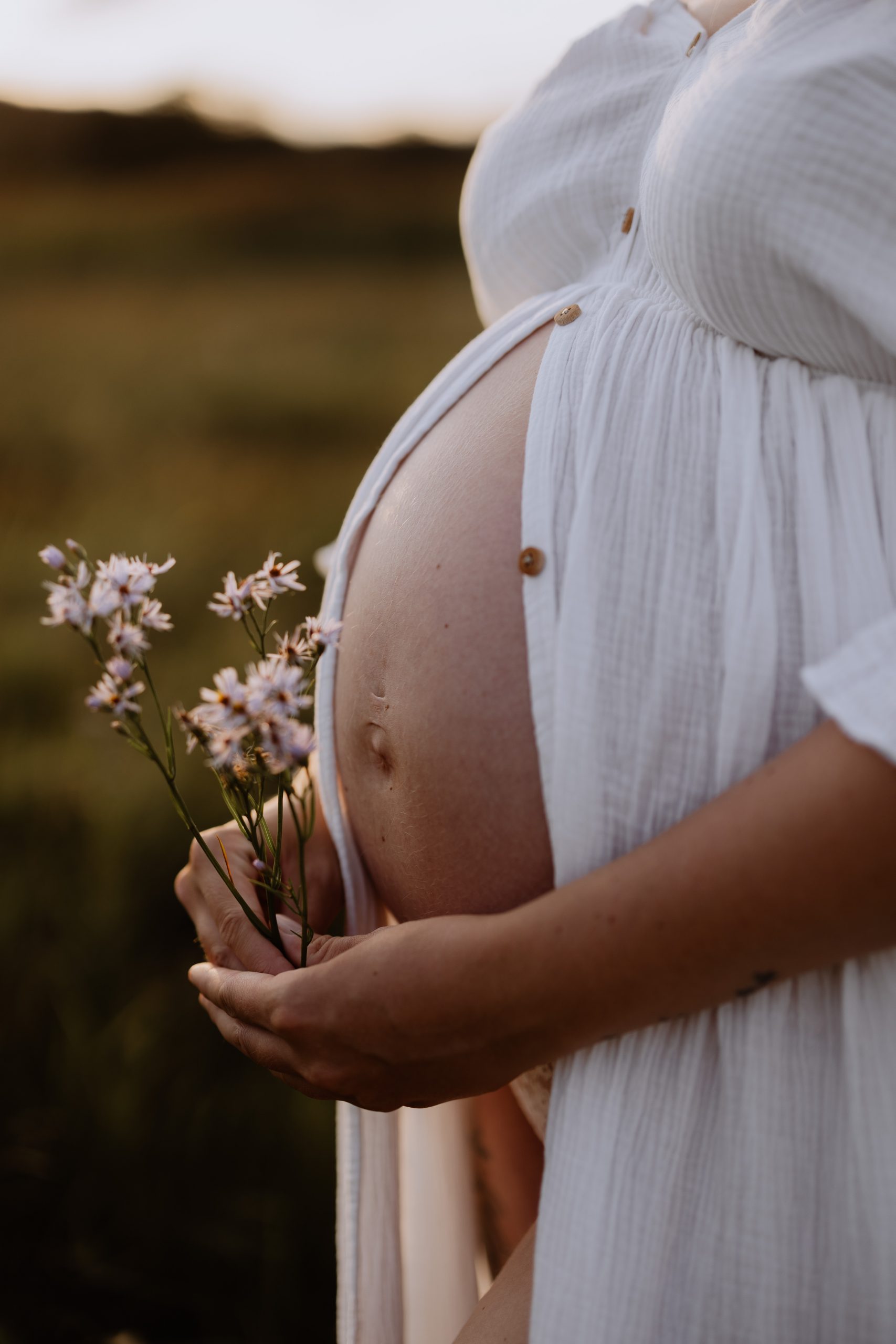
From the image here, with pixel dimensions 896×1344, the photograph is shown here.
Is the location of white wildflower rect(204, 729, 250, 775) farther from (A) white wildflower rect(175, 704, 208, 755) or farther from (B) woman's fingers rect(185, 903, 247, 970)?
(B) woman's fingers rect(185, 903, 247, 970)

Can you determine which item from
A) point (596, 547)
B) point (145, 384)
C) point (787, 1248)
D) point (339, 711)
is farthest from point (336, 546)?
point (145, 384)

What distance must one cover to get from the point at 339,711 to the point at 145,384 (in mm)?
4527

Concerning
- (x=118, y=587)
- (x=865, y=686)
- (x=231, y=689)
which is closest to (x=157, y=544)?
(x=118, y=587)

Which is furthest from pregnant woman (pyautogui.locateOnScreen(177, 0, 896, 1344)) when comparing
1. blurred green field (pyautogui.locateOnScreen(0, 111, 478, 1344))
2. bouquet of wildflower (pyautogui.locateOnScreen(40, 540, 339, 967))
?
blurred green field (pyautogui.locateOnScreen(0, 111, 478, 1344))

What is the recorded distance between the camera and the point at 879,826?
48cm

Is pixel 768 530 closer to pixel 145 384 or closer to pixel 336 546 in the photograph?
pixel 336 546

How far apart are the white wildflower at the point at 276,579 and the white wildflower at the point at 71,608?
12 cm

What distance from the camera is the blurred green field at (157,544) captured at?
1.33 meters

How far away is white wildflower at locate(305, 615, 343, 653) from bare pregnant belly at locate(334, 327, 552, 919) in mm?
96

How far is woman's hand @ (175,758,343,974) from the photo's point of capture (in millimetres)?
779

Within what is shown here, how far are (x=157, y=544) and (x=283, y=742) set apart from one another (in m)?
2.87

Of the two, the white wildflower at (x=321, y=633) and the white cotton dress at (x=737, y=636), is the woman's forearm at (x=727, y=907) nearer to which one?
the white cotton dress at (x=737, y=636)

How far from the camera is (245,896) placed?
2.66 feet

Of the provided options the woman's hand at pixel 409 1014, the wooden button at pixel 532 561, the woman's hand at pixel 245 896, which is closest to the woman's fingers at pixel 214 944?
the woman's hand at pixel 245 896
